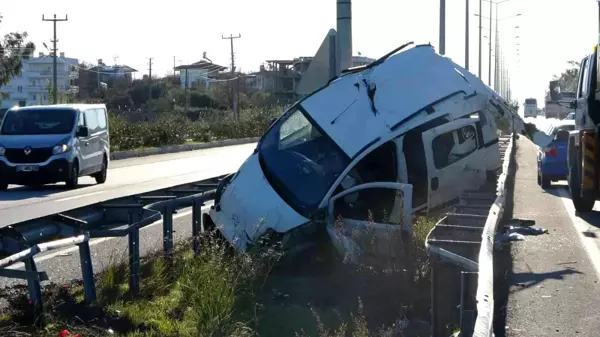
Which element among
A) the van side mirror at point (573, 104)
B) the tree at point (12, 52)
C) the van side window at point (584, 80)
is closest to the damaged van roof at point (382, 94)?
the van side window at point (584, 80)

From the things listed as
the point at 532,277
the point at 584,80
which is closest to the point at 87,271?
the point at 532,277

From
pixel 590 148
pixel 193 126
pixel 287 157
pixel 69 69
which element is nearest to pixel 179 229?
pixel 287 157

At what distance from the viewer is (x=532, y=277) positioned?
10.2 meters

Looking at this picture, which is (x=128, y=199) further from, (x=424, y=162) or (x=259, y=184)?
(x=424, y=162)

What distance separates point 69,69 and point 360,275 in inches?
4729

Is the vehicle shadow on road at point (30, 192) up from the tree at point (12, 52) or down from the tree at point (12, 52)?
down

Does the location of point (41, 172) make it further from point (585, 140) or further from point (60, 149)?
point (585, 140)

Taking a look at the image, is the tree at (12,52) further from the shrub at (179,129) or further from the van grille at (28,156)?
the van grille at (28,156)

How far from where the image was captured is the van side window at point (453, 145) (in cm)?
1220

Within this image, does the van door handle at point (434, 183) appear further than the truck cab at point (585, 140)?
No

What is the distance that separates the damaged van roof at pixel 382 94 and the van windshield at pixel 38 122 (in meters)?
12.7

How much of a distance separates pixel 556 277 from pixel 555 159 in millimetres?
12298

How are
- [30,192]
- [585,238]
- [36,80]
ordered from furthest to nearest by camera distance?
1. [36,80]
2. [30,192]
3. [585,238]

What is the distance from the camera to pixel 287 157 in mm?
11242
